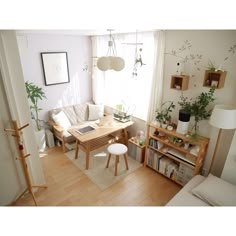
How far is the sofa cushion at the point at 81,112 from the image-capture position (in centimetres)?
400

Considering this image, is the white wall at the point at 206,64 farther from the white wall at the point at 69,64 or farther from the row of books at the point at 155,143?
the white wall at the point at 69,64

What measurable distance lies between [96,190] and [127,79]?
7.43ft

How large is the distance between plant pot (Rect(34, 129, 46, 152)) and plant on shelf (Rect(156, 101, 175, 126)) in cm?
232

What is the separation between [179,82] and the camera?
252 centimetres

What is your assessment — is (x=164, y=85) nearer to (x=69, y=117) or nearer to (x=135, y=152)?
(x=135, y=152)

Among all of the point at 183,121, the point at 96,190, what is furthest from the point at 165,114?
the point at 96,190

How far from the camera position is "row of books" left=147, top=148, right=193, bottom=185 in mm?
2596

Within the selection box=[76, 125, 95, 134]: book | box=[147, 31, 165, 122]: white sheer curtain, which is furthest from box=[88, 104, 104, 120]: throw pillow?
box=[147, 31, 165, 122]: white sheer curtain

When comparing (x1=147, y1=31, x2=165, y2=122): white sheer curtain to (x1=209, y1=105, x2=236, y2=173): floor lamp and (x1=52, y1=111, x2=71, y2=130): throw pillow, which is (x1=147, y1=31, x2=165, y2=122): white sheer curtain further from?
(x1=52, y1=111, x2=71, y2=130): throw pillow
